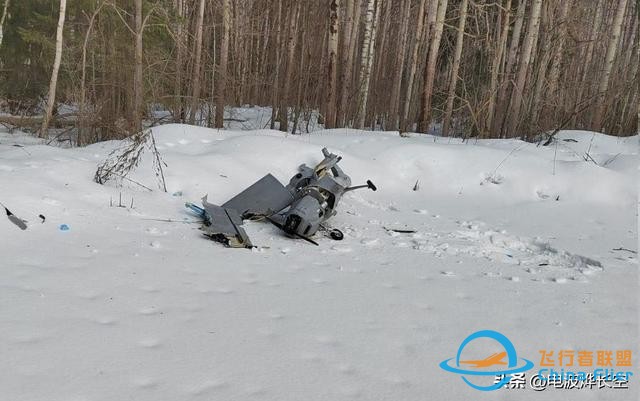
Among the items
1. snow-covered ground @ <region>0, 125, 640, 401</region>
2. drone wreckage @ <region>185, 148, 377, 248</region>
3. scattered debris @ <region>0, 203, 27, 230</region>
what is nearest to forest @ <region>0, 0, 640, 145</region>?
snow-covered ground @ <region>0, 125, 640, 401</region>

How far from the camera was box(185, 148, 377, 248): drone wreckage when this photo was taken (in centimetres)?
382

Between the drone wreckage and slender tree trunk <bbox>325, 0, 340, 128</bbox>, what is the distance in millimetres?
4512

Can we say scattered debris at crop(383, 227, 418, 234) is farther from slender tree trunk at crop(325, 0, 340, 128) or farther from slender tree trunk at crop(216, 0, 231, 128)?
slender tree trunk at crop(216, 0, 231, 128)

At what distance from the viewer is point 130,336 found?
2.11m

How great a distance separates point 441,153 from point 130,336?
5376 millimetres

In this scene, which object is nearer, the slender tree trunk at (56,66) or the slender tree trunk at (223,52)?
the slender tree trunk at (56,66)

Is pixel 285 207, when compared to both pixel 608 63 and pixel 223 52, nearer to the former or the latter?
pixel 223 52

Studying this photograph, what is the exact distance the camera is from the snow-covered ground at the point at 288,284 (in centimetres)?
189

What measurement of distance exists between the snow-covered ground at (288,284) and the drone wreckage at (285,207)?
5.9 inches

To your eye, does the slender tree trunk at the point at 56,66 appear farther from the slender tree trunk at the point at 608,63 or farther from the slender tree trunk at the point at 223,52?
the slender tree trunk at the point at 608,63

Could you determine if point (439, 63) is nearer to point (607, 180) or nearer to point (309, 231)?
point (607, 180)

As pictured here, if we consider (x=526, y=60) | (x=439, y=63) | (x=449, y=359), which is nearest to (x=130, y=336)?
(x=449, y=359)

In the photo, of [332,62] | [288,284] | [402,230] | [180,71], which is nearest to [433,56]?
[332,62]

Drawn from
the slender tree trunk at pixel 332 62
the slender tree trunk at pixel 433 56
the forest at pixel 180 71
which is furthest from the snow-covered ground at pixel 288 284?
the slender tree trunk at pixel 332 62
